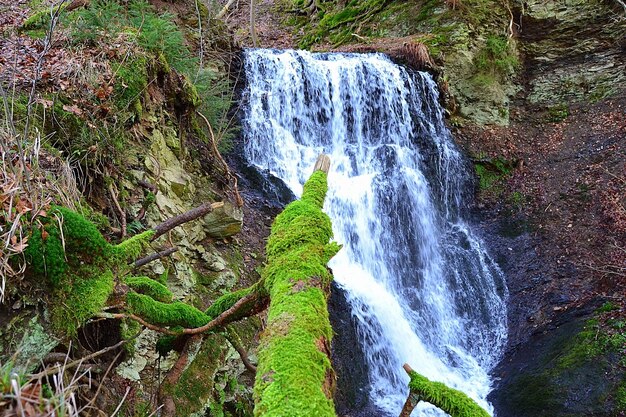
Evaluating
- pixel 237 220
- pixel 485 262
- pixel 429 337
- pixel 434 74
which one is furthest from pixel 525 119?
Answer: pixel 237 220

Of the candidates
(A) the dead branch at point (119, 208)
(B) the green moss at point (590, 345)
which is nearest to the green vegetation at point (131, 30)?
(A) the dead branch at point (119, 208)

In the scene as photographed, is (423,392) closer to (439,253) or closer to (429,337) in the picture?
(429,337)

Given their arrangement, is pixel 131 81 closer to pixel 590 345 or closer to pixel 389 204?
pixel 389 204

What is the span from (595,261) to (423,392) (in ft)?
28.8

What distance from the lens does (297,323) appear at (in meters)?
1.99

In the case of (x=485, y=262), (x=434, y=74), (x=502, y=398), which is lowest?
(x=502, y=398)

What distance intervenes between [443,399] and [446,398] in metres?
0.02

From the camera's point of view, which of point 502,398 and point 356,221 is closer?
point 502,398

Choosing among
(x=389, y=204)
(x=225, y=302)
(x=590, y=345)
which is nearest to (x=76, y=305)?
(x=225, y=302)

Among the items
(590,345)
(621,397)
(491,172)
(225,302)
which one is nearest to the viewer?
(225,302)

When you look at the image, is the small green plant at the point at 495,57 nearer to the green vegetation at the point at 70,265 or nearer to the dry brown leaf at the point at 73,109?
the dry brown leaf at the point at 73,109

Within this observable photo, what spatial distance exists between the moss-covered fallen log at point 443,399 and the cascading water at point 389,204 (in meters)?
4.90

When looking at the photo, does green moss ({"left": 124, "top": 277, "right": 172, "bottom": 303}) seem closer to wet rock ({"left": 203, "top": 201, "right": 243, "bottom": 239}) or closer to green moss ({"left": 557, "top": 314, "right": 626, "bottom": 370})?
wet rock ({"left": 203, "top": 201, "right": 243, "bottom": 239})

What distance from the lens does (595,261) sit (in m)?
9.34
